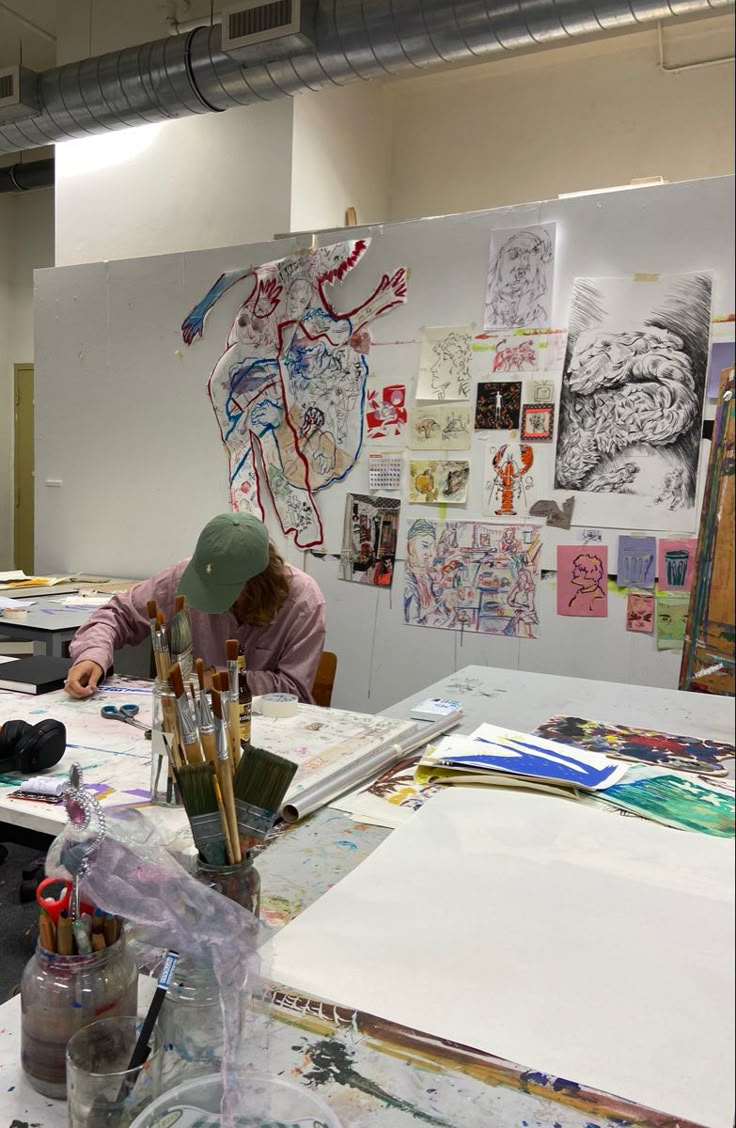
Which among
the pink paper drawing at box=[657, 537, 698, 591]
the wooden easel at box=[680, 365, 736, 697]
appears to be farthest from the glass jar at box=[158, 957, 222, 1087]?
the pink paper drawing at box=[657, 537, 698, 591]

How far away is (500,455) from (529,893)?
12.2 inches

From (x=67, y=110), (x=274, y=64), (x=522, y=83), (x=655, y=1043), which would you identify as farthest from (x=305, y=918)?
(x=67, y=110)

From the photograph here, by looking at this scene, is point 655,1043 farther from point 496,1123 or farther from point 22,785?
point 22,785

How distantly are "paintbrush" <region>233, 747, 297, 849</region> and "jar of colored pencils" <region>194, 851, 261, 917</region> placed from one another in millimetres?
12

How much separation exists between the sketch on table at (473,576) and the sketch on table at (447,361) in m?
0.11

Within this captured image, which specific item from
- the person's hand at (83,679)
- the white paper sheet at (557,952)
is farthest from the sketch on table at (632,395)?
the person's hand at (83,679)

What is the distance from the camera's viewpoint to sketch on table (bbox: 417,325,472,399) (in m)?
0.58

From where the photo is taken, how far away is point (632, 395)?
1.66 ft

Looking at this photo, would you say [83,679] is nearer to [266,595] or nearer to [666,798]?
[266,595]

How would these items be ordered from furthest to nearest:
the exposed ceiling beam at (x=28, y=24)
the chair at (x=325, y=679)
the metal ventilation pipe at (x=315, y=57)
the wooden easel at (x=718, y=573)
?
the exposed ceiling beam at (x=28, y=24) < the metal ventilation pipe at (x=315, y=57) < the chair at (x=325, y=679) < the wooden easel at (x=718, y=573)

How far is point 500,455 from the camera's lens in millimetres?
583

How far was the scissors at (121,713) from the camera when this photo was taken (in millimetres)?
949

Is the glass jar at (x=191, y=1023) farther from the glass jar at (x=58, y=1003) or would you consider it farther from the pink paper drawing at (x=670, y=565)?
the pink paper drawing at (x=670, y=565)

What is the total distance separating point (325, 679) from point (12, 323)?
2.79 feet
